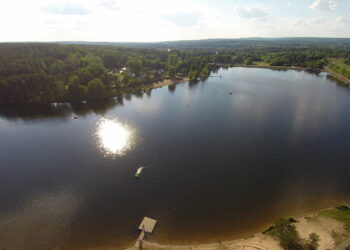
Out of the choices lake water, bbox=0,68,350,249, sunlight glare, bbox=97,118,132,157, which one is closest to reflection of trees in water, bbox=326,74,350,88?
lake water, bbox=0,68,350,249

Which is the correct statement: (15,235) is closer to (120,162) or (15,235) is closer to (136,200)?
(136,200)

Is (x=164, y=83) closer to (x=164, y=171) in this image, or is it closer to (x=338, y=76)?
(x=164, y=171)

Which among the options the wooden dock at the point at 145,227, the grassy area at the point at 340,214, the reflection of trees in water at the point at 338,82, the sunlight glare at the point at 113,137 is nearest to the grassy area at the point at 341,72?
the reflection of trees in water at the point at 338,82

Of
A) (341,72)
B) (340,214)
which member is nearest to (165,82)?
(340,214)

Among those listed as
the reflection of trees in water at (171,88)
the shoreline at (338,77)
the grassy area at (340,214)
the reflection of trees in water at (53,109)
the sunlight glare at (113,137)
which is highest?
the shoreline at (338,77)

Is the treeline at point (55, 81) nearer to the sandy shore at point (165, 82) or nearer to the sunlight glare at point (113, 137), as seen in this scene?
the sandy shore at point (165, 82)
